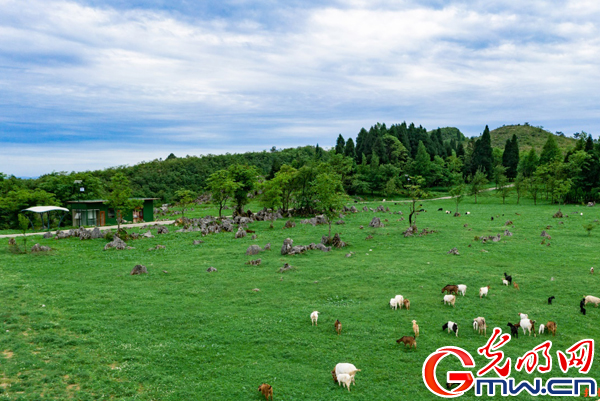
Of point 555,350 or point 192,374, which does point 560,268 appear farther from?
point 192,374

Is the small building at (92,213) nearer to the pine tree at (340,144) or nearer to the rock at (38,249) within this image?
the rock at (38,249)

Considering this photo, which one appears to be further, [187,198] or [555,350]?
[187,198]

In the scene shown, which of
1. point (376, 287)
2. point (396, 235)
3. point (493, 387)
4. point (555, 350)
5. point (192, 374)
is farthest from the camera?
point (396, 235)

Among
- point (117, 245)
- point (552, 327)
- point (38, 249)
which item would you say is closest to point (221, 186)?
point (117, 245)

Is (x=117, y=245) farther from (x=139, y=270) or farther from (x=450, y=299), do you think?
(x=450, y=299)

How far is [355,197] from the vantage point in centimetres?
8656

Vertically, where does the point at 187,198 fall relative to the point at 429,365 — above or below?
above

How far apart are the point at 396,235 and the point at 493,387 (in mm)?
28178

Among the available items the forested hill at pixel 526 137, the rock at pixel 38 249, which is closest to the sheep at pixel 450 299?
the rock at pixel 38 249

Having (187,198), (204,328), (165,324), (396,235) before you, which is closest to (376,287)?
(204,328)

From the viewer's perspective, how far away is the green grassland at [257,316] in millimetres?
12023

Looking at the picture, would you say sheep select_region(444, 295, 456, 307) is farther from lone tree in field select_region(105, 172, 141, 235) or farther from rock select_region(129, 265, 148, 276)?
lone tree in field select_region(105, 172, 141, 235)

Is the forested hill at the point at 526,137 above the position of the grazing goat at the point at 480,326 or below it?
above

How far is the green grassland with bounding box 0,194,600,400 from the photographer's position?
1202 centimetres
